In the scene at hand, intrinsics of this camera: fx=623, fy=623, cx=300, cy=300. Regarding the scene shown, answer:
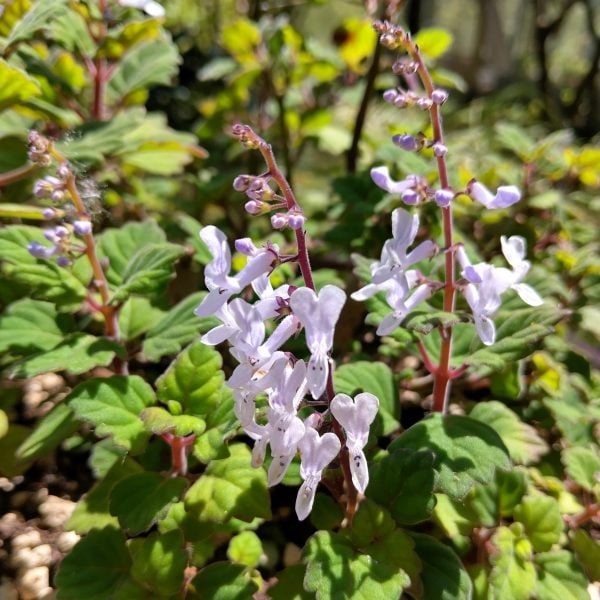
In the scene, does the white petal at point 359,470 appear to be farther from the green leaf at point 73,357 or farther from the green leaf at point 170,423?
the green leaf at point 73,357

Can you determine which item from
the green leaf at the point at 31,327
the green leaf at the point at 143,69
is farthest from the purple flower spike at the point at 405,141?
the green leaf at the point at 143,69

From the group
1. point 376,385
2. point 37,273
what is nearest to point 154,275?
point 37,273

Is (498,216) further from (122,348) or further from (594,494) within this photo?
(122,348)

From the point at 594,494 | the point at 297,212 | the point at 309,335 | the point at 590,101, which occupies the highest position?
the point at 590,101

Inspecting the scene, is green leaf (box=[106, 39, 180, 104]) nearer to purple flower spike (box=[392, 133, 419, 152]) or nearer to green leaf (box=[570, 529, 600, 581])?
purple flower spike (box=[392, 133, 419, 152])

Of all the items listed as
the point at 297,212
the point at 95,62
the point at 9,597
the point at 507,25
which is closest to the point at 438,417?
the point at 297,212
